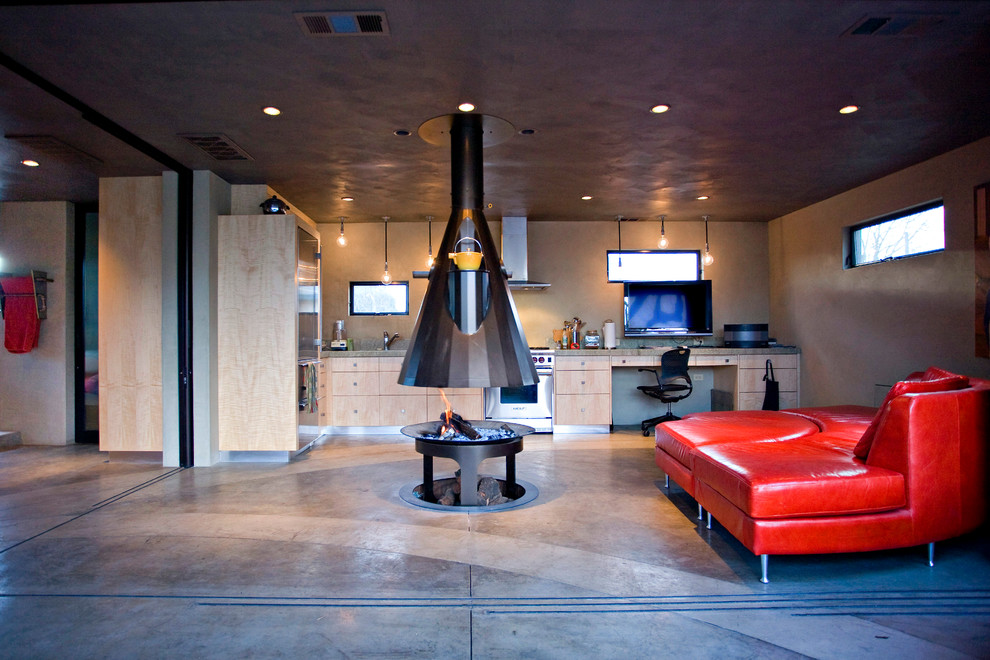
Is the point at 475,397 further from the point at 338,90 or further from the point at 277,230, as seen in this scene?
the point at 338,90

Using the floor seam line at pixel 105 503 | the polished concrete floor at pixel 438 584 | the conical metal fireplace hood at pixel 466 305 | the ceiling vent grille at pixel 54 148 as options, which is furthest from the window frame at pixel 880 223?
the ceiling vent grille at pixel 54 148

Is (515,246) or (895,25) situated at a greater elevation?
(895,25)

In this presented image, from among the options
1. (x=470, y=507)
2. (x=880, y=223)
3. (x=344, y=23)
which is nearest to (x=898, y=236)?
(x=880, y=223)

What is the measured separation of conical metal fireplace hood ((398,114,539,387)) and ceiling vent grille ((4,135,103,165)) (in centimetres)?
266

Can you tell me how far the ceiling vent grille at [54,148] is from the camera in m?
3.93

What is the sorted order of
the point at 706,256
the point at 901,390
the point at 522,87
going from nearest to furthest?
the point at 901,390 → the point at 522,87 → the point at 706,256

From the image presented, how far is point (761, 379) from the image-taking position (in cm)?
616

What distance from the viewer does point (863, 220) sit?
5.17 metres

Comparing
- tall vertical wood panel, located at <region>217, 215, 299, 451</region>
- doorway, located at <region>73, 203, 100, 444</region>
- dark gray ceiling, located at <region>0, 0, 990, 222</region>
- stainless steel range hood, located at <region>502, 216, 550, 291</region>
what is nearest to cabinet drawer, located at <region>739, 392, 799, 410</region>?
dark gray ceiling, located at <region>0, 0, 990, 222</region>

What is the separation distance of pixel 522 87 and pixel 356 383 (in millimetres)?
3917

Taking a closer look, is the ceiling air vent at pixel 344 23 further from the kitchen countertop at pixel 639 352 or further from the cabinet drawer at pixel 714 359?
the cabinet drawer at pixel 714 359

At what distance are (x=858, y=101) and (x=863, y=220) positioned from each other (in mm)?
2215

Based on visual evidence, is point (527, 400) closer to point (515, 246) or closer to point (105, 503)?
point (515, 246)

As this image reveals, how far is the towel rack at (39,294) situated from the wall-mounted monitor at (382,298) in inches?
121
